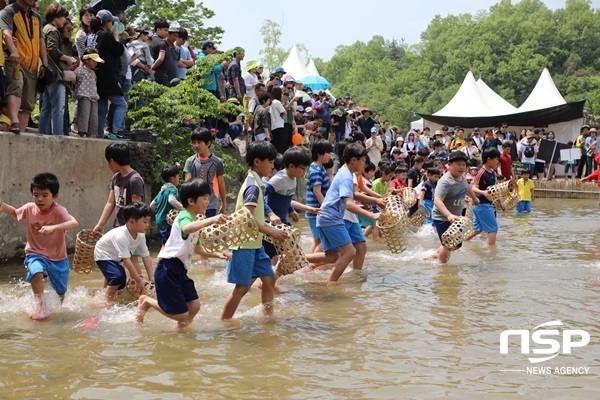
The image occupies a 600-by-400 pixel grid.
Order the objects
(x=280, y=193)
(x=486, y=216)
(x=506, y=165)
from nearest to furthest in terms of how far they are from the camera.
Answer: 1. (x=280, y=193)
2. (x=486, y=216)
3. (x=506, y=165)

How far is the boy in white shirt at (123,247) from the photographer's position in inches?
288

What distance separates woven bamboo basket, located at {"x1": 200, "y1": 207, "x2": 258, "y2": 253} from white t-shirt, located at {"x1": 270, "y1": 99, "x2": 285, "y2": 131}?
33.9 ft

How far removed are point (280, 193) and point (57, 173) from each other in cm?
367

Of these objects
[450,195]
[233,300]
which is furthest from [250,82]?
[233,300]

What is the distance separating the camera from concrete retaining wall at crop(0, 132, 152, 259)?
A: 9.53 metres

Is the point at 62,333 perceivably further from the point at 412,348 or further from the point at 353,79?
the point at 353,79

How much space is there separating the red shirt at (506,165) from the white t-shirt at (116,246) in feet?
46.0

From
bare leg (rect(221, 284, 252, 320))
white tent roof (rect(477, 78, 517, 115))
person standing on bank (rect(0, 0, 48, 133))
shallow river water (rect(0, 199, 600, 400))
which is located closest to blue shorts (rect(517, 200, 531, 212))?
shallow river water (rect(0, 199, 600, 400))

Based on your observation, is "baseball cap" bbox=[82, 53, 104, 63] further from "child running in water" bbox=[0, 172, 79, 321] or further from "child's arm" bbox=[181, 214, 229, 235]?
"child's arm" bbox=[181, 214, 229, 235]

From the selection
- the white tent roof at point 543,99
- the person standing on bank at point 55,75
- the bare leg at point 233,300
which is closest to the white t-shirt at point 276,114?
the person standing on bank at point 55,75

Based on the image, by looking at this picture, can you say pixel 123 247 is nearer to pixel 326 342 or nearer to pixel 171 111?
pixel 326 342

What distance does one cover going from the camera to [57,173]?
34.0ft

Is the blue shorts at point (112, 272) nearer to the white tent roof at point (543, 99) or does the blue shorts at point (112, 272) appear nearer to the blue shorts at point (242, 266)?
the blue shorts at point (242, 266)

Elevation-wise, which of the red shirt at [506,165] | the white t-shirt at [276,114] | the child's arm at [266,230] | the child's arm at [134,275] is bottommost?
the child's arm at [134,275]
